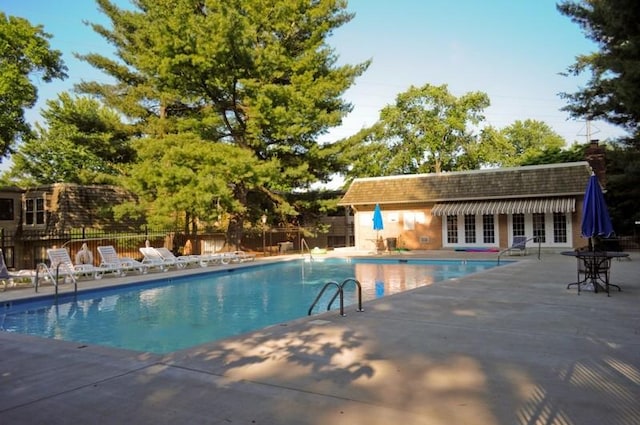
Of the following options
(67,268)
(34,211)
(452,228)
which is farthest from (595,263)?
(34,211)

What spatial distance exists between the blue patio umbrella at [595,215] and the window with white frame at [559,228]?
13.9 m

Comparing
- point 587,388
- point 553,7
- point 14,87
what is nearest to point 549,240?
point 553,7

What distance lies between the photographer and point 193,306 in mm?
12016

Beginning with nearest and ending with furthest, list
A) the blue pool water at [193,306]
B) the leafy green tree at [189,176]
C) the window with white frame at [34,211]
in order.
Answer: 1. the blue pool water at [193,306]
2. the leafy green tree at [189,176]
3. the window with white frame at [34,211]

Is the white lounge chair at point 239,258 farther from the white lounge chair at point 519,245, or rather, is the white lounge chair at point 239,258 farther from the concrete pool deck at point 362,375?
the concrete pool deck at point 362,375

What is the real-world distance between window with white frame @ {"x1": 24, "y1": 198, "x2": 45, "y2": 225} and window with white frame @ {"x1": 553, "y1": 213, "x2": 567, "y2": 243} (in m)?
26.7

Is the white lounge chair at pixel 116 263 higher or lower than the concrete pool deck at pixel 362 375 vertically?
higher

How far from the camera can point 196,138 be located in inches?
903

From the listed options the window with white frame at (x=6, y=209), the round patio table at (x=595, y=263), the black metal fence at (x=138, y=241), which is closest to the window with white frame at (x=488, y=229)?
the black metal fence at (x=138, y=241)

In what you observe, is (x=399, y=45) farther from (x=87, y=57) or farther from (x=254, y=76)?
(x=87, y=57)

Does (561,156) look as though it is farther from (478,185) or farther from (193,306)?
(193,306)

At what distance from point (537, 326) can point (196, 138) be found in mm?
19006

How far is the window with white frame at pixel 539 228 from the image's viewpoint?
936 inches

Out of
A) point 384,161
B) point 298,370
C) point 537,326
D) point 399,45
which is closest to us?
point 298,370
